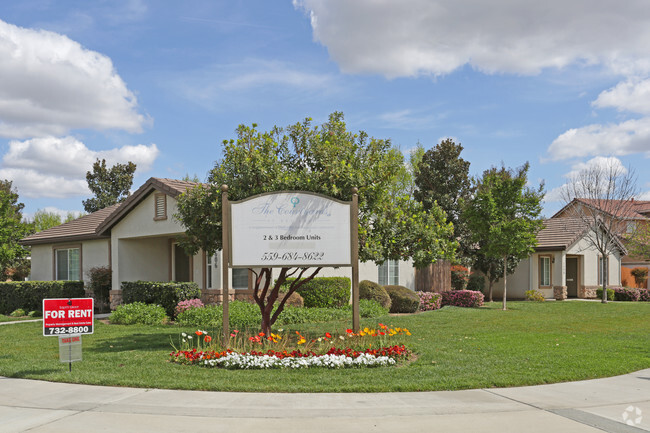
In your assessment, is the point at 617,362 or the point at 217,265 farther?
the point at 217,265

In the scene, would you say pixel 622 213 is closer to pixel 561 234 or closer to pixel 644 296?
pixel 644 296

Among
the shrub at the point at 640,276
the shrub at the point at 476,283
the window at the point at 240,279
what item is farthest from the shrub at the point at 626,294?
the window at the point at 240,279

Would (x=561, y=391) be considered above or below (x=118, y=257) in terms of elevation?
below

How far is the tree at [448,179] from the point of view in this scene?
90.5 feet

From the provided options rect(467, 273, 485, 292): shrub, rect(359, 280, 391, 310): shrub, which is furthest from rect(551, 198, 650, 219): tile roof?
rect(359, 280, 391, 310): shrub

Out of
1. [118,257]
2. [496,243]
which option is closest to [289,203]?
[118,257]

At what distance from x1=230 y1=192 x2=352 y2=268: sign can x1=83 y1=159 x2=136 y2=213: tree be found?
3510cm

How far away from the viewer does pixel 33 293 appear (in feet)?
74.2

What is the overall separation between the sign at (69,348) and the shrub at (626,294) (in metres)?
29.6

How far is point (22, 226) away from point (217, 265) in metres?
15.1

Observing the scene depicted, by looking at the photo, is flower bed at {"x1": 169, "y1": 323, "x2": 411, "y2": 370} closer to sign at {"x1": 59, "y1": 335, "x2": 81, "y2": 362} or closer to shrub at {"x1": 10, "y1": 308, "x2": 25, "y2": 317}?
sign at {"x1": 59, "y1": 335, "x2": 81, "y2": 362}

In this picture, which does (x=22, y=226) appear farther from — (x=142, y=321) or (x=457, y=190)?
(x=457, y=190)

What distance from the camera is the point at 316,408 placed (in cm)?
684

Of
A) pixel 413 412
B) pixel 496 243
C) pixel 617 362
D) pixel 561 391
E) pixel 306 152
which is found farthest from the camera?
pixel 496 243
